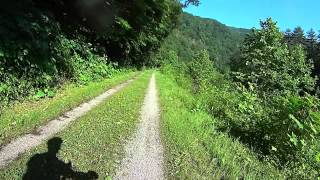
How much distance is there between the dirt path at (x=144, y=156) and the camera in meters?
7.78

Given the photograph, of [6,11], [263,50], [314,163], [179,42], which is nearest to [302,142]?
[314,163]

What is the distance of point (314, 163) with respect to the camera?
9.57 m

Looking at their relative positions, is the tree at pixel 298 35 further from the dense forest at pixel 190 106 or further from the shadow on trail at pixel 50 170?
the shadow on trail at pixel 50 170

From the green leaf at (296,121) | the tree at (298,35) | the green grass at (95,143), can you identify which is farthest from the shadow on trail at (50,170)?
the tree at (298,35)

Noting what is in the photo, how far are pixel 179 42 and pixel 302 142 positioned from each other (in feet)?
619

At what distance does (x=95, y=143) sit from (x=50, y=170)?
7.12 ft

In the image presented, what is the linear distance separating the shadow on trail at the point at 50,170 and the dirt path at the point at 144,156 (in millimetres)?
658

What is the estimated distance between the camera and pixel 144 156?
8.98 metres

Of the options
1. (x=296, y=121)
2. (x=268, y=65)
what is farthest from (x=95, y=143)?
(x=268, y=65)

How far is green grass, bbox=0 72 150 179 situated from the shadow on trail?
0.34 ft

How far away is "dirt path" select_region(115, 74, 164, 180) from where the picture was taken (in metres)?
7.78

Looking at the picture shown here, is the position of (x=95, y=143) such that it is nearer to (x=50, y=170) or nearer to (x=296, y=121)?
(x=50, y=170)

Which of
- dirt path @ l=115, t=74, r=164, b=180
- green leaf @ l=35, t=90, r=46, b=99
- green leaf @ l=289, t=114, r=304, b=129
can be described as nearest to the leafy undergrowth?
dirt path @ l=115, t=74, r=164, b=180

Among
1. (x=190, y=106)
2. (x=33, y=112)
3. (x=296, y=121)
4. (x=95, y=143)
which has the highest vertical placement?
(x=296, y=121)
